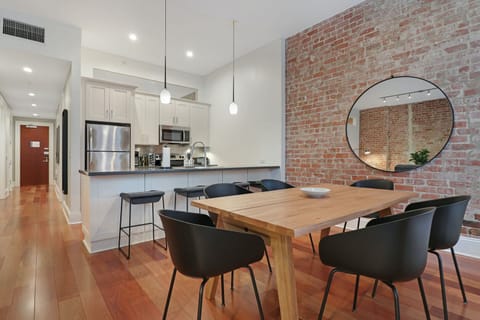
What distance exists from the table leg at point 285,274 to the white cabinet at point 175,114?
482 cm

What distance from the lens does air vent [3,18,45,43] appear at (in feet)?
11.4

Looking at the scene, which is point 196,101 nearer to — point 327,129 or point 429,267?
point 327,129

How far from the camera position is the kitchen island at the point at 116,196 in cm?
276

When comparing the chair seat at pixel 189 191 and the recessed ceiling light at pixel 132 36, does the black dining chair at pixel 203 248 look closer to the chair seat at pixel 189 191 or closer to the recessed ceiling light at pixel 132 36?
the chair seat at pixel 189 191

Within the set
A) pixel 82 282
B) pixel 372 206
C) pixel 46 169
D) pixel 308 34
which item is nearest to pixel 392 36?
pixel 308 34

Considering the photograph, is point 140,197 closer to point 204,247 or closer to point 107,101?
point 204,247

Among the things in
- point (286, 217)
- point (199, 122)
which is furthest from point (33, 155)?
point (286, 217)

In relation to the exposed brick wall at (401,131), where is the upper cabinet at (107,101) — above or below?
above

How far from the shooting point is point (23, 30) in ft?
11.8

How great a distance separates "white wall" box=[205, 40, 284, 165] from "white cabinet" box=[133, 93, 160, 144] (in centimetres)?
138

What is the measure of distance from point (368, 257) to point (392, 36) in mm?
3076

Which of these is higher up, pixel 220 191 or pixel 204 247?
pixel 220 191

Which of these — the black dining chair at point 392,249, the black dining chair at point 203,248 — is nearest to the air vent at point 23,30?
the black dining chair at point 203,248

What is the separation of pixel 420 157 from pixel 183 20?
3.80 metres
